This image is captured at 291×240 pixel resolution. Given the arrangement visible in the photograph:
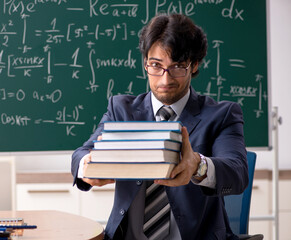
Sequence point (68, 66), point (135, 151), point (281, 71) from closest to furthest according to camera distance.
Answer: point (135, 151) < point (68, 66) < point (281, 71)

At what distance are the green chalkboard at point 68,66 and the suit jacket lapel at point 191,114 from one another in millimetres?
1314

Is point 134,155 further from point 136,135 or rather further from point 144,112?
point 144,112

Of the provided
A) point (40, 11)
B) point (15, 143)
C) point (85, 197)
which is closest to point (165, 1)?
point (40, 11)

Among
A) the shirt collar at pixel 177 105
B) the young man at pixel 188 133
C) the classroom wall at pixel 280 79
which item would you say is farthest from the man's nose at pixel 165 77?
the classroom wall at pixel 280 79

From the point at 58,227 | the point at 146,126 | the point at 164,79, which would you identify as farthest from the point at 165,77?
the point at 58,227

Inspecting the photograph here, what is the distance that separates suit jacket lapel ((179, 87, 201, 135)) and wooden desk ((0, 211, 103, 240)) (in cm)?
43

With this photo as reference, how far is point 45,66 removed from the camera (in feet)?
9.38

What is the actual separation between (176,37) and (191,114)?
0.26m

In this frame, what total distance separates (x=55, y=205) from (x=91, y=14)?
147 centimetres

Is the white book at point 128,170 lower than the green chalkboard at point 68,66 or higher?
lower

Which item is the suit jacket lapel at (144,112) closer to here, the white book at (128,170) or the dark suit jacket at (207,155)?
the dark suit jacket at (207,155)

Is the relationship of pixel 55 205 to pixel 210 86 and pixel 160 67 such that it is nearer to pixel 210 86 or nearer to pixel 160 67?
pixel 210 86

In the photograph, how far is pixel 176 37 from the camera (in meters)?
1.47

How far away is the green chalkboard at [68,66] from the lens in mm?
2844
